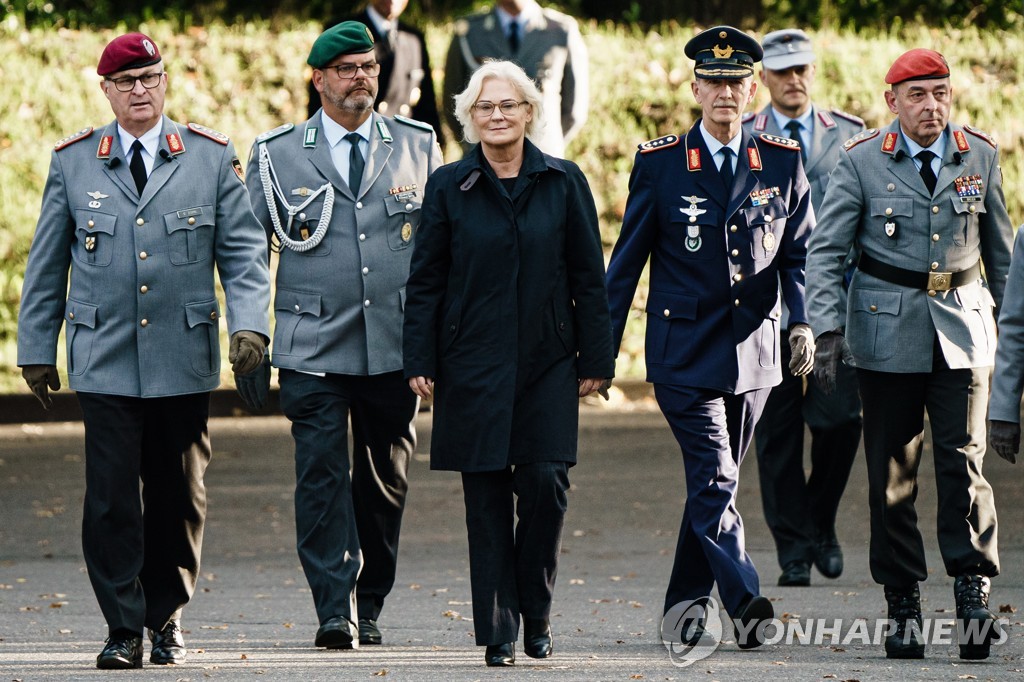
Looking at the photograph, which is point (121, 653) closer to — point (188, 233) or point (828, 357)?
point (188, 233)

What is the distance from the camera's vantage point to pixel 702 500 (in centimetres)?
692

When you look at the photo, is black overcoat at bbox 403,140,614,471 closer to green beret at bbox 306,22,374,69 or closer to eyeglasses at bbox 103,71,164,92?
green beret at bbox 306,22,374,69

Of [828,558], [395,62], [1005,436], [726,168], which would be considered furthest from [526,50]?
[1005,436]

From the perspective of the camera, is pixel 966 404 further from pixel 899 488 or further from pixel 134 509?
pixel 134 509

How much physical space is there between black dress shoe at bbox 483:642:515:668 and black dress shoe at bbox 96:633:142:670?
1.16 meters

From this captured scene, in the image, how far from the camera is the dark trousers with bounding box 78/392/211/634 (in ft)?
21.9

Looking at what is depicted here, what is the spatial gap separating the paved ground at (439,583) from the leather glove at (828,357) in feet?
3.05

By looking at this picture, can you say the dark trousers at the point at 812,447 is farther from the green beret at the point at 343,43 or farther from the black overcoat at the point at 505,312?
the green beret at the point at 343,43

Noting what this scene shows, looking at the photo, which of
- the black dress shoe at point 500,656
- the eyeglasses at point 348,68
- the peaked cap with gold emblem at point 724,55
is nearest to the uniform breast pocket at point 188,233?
the eyeglasses at point 348,68

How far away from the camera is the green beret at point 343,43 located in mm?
7367

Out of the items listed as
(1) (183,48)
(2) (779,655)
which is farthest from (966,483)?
(1) (183,48)

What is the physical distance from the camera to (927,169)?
23.4 ft

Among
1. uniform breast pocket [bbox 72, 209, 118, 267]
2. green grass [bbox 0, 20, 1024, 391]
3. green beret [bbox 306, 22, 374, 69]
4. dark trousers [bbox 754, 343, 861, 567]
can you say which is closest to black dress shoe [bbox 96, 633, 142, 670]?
uniform breast pocket [bbox 72, 209, 118, 267]

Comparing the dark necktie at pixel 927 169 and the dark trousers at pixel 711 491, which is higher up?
the dark necktie at pixel 927 169
